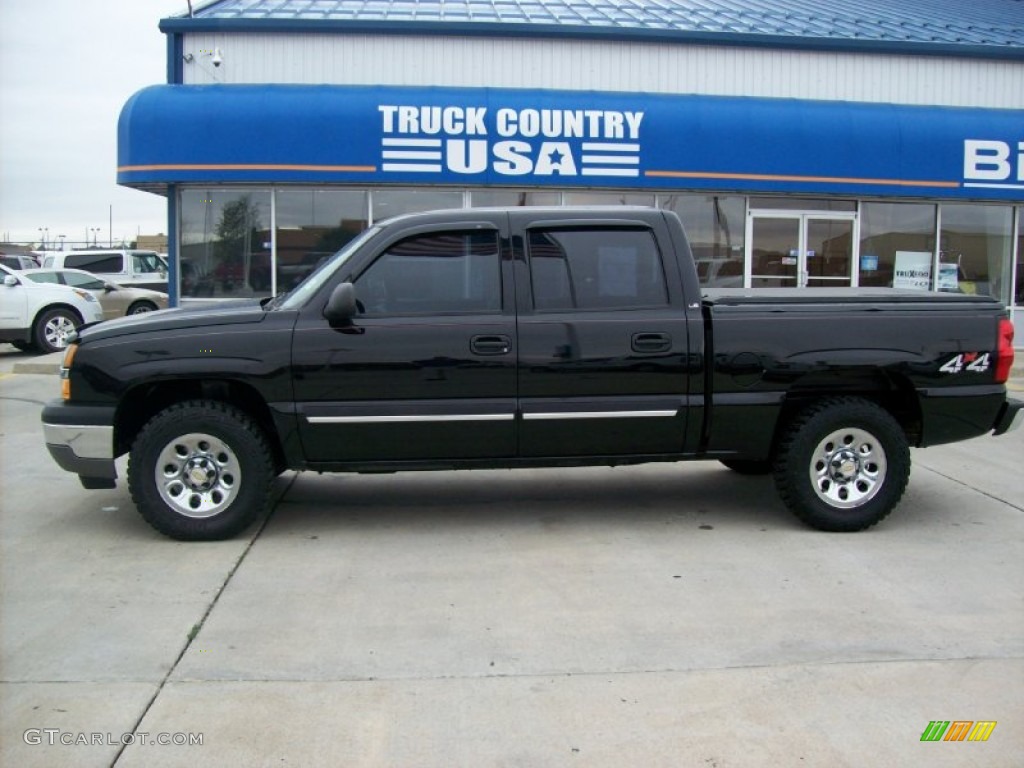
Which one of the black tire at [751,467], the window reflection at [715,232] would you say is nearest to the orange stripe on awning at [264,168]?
the window reflection at [715,232]

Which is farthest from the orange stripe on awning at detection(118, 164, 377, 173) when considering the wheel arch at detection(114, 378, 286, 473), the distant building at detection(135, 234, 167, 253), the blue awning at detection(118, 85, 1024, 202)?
the distant building at detection(135, 234, 167, 253)

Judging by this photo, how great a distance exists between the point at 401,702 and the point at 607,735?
32.3 inches

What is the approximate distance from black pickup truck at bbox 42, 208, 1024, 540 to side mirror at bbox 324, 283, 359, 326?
0.02 metres

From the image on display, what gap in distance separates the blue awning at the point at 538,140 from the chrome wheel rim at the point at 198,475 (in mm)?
9019

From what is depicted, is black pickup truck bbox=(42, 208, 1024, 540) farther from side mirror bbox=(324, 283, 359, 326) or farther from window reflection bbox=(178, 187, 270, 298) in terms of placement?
window reflection bbox=(178, 187, 270, 298)

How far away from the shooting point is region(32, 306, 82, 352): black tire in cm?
1591

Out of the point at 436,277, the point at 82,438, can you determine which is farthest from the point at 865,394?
the point at 82,438

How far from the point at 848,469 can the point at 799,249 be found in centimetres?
1074

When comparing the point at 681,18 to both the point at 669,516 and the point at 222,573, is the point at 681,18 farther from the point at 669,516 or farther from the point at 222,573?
the point at 222,573

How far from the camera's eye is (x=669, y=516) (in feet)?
20.7

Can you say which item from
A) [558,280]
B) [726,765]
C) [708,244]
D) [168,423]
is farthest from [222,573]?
[708,244]

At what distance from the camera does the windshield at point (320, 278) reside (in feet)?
18.5

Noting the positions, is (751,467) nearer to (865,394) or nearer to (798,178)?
(865,394)

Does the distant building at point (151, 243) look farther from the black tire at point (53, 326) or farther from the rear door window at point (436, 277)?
the rear door window at point (436, 277)
